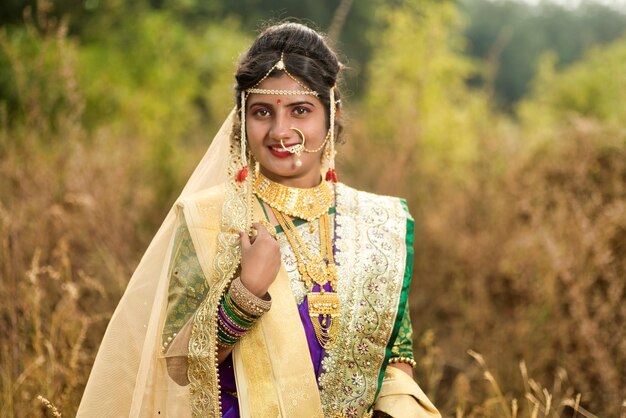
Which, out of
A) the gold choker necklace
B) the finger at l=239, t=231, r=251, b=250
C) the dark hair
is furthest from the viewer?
the gold choker necklace

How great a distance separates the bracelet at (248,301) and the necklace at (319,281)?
248mm

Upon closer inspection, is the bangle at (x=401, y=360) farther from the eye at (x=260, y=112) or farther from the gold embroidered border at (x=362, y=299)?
the eye at (x=260, y=112)

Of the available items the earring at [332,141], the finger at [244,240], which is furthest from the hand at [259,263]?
the earring at [332,141]

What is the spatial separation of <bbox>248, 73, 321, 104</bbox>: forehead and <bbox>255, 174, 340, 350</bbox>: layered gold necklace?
11.2 inches

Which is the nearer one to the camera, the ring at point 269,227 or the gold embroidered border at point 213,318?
the gold embroidered border at point 213,318

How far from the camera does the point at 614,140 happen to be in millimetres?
4652

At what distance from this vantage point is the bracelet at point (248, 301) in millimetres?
1654

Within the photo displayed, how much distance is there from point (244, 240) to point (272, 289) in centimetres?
18

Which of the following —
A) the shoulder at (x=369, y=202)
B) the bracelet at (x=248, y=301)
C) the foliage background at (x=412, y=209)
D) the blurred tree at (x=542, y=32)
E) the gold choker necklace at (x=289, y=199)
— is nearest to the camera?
the bracelet at (x=248, y=301)

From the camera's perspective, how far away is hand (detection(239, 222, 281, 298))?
1.68 m

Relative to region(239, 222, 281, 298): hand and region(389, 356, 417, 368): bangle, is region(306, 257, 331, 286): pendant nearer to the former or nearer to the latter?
region(239, 222, 281, 298): hand

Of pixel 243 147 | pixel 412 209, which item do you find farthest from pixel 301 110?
pixel 412 209

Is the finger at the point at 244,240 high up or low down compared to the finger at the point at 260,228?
down

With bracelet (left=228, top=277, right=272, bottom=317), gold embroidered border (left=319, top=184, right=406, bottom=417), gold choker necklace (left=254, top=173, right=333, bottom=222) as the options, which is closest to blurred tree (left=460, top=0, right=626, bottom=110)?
gold embroidered border (left=319, top=184, right=406, bottom=417)
